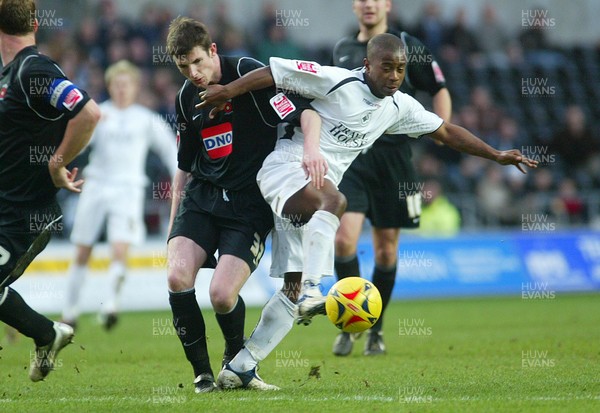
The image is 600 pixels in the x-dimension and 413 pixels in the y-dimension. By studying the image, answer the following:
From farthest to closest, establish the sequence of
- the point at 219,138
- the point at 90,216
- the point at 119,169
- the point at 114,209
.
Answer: the point at 119,169 < the point at 114,209 < the point at 90,216 < the point at 219,138

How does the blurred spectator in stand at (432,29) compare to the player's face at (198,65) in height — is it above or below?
above

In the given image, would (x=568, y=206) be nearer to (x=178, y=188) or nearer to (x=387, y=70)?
(x=387, y=70)

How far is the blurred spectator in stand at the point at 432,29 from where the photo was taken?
761 inches

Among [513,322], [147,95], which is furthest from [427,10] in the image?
[513,322]

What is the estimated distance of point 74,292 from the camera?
10.9 m

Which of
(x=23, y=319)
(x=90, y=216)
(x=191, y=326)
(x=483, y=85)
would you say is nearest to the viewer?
(x=191, y=326)

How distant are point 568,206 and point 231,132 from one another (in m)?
12.2

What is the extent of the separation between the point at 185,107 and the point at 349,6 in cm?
1601

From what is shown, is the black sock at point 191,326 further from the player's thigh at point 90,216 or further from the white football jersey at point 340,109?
the player's thigh at point 90,216

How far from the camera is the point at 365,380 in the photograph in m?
6.53

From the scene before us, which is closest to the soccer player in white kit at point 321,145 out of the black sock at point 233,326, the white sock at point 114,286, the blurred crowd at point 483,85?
the black sock at point 233,326

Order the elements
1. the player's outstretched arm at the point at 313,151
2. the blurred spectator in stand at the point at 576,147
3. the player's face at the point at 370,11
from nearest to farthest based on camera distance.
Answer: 1. the player's outstretched arm at the point at 313,151
2. the player's face at the point at 370,11
3. the blurred spectator in stand at the point at 576,147

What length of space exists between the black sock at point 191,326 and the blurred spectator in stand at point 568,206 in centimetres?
1236

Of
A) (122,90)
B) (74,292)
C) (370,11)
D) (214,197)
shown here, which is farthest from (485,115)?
(214,197)
